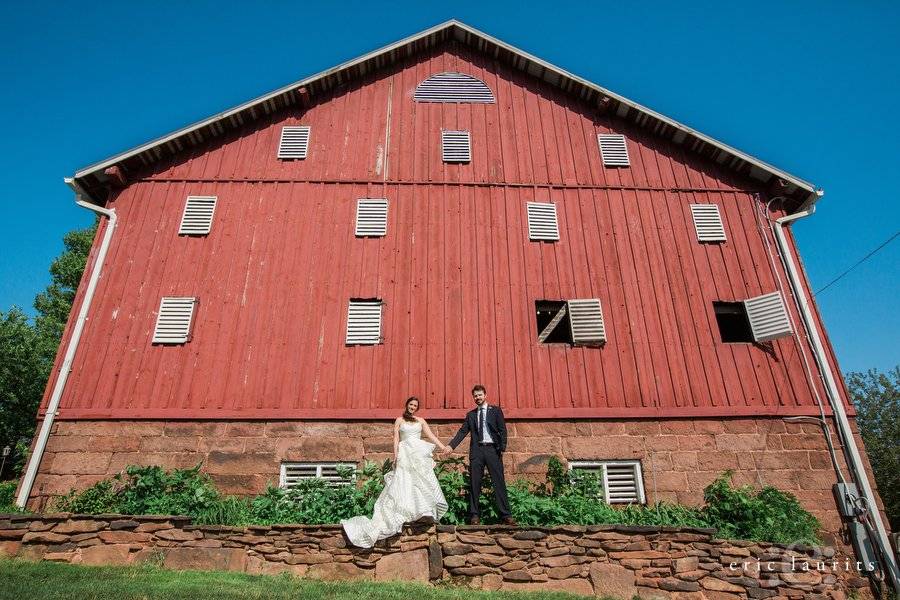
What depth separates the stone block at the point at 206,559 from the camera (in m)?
7.62

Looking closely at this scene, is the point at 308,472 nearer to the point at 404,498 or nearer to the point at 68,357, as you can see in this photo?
the point at 404,498

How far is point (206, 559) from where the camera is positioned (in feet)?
25.2

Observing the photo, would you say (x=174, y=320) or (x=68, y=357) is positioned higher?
(x=174, y=320)

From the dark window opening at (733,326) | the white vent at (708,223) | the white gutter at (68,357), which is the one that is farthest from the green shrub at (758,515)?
the white gutter at (68,357)

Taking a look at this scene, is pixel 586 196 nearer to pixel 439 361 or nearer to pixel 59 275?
pixel 439 361

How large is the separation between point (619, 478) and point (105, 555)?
889 cm

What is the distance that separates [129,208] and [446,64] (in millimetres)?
9378

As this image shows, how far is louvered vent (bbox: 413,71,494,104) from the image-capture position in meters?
14.5

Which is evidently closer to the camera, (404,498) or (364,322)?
(404,498)

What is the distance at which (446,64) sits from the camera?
15.2 m

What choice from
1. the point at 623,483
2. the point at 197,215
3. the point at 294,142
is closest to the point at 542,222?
the point at 623,483

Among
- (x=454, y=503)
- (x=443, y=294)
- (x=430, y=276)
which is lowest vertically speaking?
(x=454, y=503)

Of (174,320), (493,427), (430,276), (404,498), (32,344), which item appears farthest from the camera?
(32,344)

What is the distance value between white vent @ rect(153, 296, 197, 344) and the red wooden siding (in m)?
0.20
